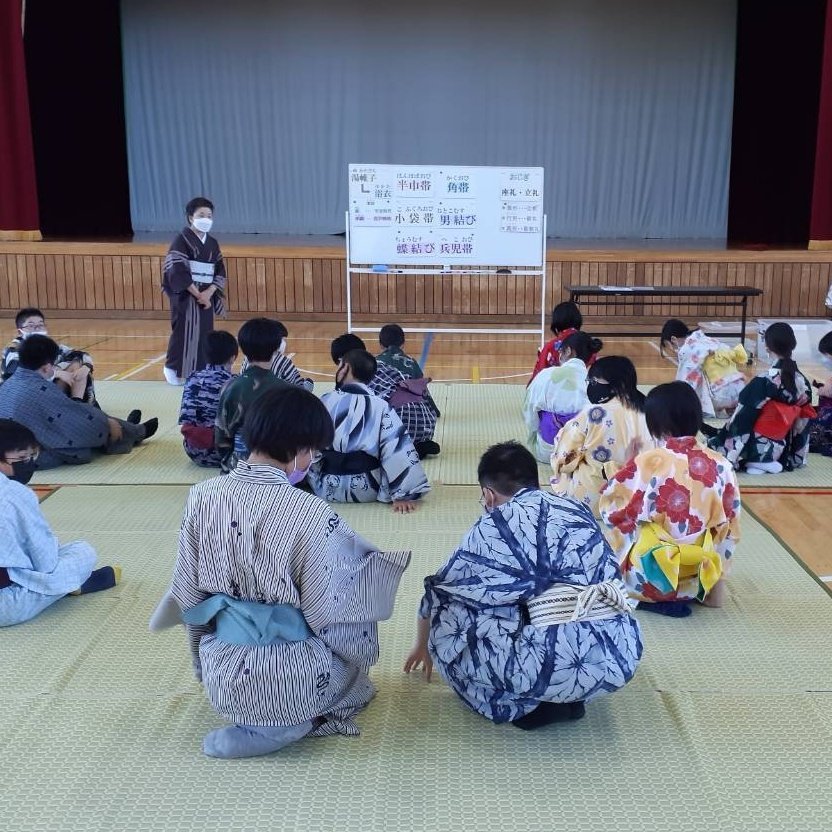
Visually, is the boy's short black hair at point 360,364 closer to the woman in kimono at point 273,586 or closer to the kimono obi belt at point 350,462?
the kimono obi belt at point 350,462

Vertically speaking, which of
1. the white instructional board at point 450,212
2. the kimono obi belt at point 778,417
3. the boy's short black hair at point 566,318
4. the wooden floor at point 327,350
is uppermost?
the white instructional board at point 450,212

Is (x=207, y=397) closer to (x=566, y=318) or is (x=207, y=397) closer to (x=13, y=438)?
(x=13, y=438)

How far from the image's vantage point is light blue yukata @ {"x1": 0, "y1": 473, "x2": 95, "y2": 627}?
2.80 metres

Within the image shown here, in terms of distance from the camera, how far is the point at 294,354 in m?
7.79

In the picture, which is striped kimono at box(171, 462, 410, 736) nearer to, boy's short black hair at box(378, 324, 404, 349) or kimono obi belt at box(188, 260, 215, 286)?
boy's short black hair at box(378, 324, 404, 349)

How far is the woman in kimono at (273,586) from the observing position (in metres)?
2.09

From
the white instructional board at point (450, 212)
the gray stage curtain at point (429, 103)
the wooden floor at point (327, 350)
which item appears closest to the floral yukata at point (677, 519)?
the wooden floor at point (327, 350)

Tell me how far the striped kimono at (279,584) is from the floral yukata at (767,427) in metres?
2.62

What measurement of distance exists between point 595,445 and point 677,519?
83 centimetres

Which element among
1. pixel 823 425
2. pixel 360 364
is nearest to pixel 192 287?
pixel 360 364

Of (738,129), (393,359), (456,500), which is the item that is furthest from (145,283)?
(738,129)

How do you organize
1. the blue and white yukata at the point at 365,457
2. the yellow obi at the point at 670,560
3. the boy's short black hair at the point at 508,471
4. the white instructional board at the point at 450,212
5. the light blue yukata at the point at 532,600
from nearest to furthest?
the light blue yukata at the point at 532,600
the boy's short black hair at the point at 508,471
the yellow obi at the point at 670,560
the blue and white yukata at the point at 365,457
the white instructional board at the point at 450,212

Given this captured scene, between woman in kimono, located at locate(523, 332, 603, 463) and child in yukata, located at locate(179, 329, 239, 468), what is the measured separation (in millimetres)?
1361

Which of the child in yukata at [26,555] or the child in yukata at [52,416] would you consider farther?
the child in yukata at [52,416]
